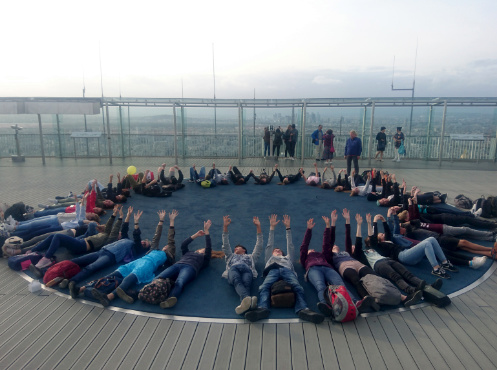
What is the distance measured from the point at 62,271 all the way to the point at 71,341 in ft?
5.54

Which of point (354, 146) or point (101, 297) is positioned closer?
point (101, 297)

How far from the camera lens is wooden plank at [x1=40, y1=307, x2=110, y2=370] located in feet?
13.0

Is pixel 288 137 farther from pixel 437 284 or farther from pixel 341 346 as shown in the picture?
pixel 341 346

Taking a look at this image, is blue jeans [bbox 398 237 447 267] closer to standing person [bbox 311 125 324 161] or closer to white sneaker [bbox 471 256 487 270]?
white sneaker [bbox 471 256 487 270]

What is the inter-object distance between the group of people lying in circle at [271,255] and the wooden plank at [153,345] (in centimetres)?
36

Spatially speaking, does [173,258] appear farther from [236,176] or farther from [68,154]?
[68,154]

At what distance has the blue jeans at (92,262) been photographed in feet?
19.1

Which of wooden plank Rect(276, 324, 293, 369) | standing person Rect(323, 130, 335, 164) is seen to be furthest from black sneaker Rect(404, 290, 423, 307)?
standing person Rect(323, 130, 335, 164)

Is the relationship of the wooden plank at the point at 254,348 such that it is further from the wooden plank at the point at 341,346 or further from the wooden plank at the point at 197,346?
the wooden plank at the point at 341,346

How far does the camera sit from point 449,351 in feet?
13.4

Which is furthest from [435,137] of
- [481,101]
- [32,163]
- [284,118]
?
[32,163]

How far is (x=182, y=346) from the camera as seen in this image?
4.19 metres

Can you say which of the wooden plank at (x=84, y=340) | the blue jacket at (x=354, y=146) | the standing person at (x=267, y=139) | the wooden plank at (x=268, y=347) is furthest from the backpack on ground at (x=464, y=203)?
the standing person at (x=267, y=139)

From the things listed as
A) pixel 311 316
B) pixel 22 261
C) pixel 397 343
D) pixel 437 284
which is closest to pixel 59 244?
pixel 22 261
